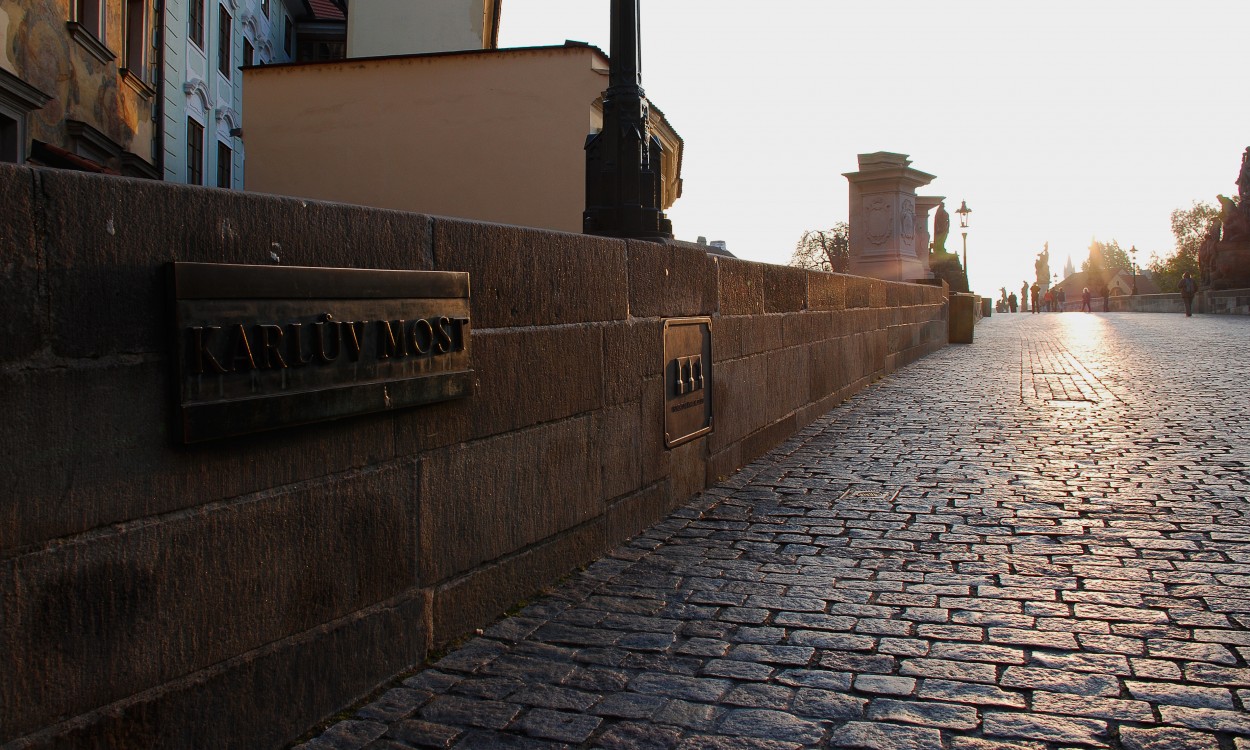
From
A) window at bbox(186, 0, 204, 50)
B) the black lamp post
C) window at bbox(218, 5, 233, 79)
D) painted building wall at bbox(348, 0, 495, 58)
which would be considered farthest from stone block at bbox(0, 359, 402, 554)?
painted building wall at bbox(348, 0, 495, 58)

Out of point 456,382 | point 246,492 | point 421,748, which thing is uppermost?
point 456,382

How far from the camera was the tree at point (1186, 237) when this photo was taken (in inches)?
3844

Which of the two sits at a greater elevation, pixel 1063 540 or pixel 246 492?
pixel 246 492

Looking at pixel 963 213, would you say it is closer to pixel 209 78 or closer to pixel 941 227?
pixel 941 227

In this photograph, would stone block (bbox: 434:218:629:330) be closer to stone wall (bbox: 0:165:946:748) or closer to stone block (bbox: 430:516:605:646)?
stone wall (bbox: 0:165:946:748)

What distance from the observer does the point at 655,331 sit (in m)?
5.29

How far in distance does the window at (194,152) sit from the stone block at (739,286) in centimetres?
2049

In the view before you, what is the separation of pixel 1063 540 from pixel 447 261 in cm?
303

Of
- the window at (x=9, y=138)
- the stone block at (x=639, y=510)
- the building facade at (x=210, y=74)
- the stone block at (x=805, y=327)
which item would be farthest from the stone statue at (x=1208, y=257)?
the stone block at (x=639, y=510)

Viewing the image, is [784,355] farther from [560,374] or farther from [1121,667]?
[1121,667]

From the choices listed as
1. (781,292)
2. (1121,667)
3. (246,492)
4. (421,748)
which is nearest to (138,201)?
(246,492)

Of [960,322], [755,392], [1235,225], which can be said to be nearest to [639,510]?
[755,392]

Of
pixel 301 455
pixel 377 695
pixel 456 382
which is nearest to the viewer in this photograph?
pixel 301 455

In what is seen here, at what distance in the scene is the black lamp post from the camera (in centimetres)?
571
